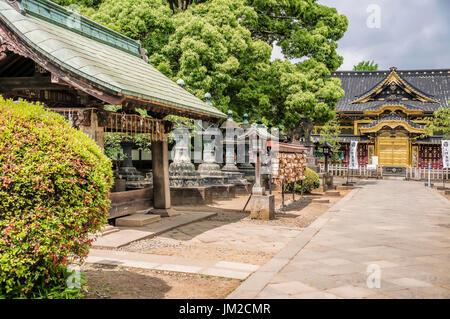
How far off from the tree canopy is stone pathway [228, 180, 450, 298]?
28.3 feet

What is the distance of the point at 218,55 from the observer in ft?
53.8

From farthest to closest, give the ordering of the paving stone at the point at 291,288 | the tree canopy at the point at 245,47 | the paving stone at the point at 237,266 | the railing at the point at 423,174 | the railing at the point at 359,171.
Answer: the railing at the point at 359,171 < the railing at the point at 423,174 < the tree canopy at the point at 245,47 < the paving stone at the point at 237,266 < the paving stone at the point at 291,288

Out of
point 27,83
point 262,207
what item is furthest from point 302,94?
point 27,83

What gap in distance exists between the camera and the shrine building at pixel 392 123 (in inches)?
1423

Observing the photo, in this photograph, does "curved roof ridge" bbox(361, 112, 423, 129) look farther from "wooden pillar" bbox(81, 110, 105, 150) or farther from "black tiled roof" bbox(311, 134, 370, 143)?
"wooden pillar" bbox(81, 110, 105, 150)

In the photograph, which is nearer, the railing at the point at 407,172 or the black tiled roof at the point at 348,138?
the railing at the point at 407,172

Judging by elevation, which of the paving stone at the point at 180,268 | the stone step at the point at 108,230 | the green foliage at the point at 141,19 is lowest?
the paving stone at the point at 180,268

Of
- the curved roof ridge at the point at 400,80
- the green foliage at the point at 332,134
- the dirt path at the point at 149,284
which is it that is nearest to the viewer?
the dirt path at the point at 149,284

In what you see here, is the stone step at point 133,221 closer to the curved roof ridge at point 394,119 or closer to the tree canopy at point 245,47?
the tree canopy at point 245,47

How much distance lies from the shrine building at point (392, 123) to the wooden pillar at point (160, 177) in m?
26.0

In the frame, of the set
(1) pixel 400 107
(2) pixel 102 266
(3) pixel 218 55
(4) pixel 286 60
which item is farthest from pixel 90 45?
(1) pixel 400 107

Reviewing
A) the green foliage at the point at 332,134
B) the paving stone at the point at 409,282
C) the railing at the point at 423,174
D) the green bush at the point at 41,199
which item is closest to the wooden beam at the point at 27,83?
the green bush at the point at 41,199

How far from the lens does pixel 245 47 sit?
17.5 meters

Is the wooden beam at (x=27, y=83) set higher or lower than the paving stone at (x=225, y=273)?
higher
